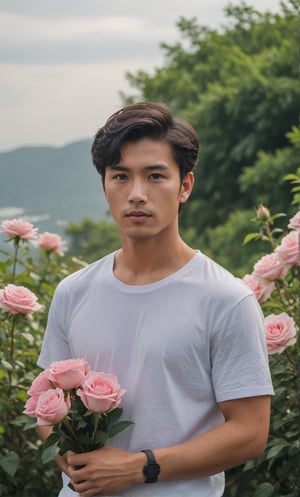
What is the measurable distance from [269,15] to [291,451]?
23.0m

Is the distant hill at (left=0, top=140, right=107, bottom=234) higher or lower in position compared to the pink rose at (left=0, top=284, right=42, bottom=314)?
higher

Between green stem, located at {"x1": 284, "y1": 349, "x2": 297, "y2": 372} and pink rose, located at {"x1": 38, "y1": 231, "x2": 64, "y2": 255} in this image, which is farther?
pink rose, located at {"x1": 38, "y1": 231, "x2": 64, "y2": 255}

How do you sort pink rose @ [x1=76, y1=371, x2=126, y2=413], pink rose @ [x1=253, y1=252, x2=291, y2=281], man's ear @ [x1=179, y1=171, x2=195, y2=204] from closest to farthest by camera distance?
pink rose @ [x1=76, y1=371, x2=126, y2=413]
man's ear @ [x1=179, y1=171, x2=195, y2=204]
pink rose @ [x1=253, y1=252, x2=291, y2=281]

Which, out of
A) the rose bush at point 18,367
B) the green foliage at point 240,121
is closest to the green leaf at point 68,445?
the rose bush at point 18,367

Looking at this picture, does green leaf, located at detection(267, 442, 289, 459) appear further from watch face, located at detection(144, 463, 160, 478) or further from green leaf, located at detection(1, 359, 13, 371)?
green leaf, located at detection(1, 359, 13, 371)

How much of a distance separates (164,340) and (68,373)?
0.24m

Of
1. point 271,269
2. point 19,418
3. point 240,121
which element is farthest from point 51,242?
point 240,121

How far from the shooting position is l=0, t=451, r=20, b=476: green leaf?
3330mm

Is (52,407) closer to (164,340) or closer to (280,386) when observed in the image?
(164,340)

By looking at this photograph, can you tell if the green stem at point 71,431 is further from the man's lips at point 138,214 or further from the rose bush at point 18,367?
the rose bush at point 18,367

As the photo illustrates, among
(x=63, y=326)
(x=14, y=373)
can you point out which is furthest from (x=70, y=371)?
(x=14, y=373)

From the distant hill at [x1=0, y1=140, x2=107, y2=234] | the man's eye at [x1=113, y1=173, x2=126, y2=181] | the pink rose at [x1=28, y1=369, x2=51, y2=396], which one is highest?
the distant hill at [x1=0, y1=140, x2=107, y2=234]

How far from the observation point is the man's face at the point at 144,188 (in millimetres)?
2309

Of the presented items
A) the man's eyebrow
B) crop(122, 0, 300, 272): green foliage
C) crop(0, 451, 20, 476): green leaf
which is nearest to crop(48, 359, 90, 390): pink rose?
the man's eyebrow
